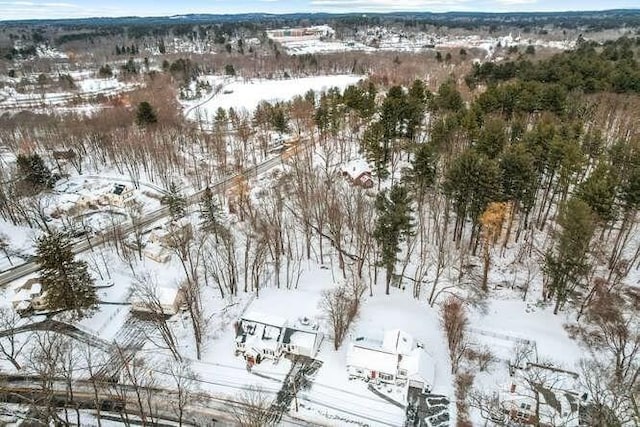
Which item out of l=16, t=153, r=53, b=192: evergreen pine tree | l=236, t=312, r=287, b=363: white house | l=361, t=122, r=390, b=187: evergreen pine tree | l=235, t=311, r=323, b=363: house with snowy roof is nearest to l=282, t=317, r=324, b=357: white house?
l=235, t=311, r=323, b=363: house with snowy roof

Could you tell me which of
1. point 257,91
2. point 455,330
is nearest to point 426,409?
point 455,330

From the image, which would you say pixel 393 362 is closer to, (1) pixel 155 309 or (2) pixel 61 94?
(1) pixel 155 309

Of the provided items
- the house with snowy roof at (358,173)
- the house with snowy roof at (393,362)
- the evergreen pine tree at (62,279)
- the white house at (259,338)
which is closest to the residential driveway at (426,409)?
the house with snowy roof at (393,362)

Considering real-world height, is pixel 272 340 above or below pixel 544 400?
above

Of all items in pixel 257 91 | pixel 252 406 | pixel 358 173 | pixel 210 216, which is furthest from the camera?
pixel 257 91

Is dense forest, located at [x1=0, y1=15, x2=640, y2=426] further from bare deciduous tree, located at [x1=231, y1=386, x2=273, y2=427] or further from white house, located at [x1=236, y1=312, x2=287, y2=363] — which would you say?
bare deciduous tree, located at [x1=231, y1=386, x2=273, y2=427]

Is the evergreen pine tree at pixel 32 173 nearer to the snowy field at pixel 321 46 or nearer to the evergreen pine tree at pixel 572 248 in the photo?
the evergreen pine tree at pixel 572 248

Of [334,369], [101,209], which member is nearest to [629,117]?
[334,369]
